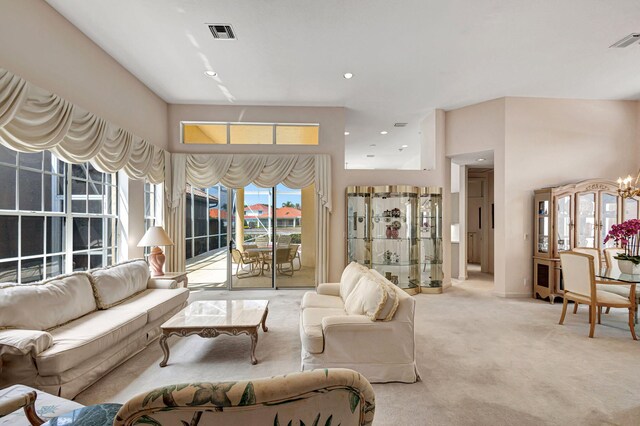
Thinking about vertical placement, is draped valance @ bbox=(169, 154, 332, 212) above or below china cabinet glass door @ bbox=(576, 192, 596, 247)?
above

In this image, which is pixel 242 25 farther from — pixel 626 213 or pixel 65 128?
pixel 626 213

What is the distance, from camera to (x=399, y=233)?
19.3 feet

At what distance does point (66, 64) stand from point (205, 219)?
10.9 feet

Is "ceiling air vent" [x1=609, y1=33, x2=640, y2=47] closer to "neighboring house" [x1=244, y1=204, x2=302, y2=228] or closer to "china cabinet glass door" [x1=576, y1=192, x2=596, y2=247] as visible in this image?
"china cabinet glass door" [x1=576, y1=192, x2=596, y2=247]

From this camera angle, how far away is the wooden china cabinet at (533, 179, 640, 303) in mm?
5035

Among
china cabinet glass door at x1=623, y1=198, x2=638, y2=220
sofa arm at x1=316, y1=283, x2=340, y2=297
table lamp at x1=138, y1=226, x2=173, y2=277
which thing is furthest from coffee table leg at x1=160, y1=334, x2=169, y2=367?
china cabinet glass door at x1=623, y1=198, x2=638, y2=220

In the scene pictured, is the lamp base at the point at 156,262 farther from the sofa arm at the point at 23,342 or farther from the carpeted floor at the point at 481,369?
the sofa arm at the point at 23,342

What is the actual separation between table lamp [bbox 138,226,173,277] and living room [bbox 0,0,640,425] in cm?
22

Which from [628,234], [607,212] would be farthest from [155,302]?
[607,212]

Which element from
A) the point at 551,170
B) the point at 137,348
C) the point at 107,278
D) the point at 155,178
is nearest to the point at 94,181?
the point at 155,178

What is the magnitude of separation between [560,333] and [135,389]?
15.0 feet

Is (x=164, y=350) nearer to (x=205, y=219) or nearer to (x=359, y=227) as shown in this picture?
(x=205, y=219)

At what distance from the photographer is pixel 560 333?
12.1ft

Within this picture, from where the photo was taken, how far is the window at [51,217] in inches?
115
